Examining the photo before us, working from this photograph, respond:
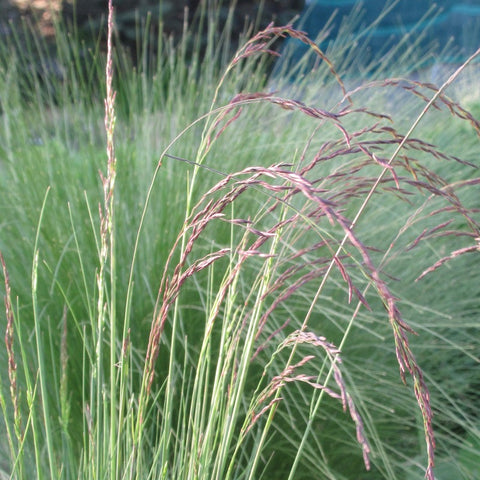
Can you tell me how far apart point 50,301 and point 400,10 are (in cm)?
473

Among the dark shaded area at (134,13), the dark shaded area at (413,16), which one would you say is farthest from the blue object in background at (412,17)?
the dark shaded area at (134,13)

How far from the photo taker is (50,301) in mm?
1780

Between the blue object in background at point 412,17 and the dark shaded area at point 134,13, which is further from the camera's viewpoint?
the dark shaded area at point 134,13

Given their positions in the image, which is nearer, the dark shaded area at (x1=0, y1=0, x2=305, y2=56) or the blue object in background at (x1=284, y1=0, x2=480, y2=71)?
the blue object in background at (x1=284, y1=0, x2=480, y2=71)

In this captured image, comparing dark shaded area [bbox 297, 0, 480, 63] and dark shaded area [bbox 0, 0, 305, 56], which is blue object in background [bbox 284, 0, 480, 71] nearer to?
dark shaded area [bbox 297, 0, 480, 63]

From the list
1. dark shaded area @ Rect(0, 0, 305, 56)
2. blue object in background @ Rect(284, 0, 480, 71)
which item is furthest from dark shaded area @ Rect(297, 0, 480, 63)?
dark shaded area @ Rect(0, 0, 305, 56)

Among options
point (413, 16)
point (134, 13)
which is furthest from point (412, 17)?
point (134, 13)

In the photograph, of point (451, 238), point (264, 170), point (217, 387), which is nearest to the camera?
point (264, 170)

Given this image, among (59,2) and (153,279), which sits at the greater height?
(153,279)

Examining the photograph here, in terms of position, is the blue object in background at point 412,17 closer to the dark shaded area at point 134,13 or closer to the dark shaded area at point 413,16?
the dark shaded area at point 413,16

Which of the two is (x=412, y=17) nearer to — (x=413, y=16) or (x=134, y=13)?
(x=413, y=16)

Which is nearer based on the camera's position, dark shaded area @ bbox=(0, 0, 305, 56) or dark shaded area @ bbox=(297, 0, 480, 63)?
dark shaded area @ bbox=(297, 0, 480, 63)

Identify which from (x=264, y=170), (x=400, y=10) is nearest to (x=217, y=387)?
(x=264, y=170)

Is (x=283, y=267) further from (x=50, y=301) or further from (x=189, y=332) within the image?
(x=50, y=301)
